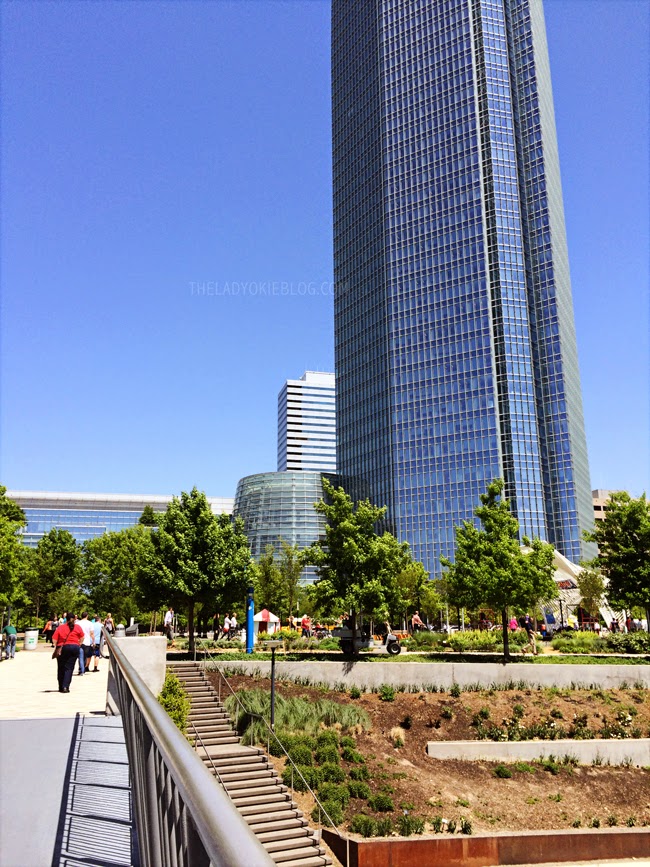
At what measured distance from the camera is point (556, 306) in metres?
108

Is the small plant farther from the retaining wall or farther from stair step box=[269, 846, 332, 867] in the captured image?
stair step box=[269, 846, 332, 867]

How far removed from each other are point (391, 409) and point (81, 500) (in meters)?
99.0

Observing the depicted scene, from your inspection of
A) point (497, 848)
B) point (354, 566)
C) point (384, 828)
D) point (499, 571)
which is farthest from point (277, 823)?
point (499, 571)

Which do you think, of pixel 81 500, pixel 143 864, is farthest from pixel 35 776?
pixel 81 500

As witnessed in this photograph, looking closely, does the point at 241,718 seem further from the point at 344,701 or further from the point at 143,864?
the point at 143,864

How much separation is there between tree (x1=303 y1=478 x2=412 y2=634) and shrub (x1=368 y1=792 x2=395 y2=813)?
12.7 meters

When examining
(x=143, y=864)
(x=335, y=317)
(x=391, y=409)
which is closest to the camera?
(x=143, y=864)

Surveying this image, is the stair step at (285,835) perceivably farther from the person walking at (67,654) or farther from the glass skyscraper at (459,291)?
the glass skyscraper at (459,291)

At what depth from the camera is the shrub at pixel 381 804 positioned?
65.9 feet

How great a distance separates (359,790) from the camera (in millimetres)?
20766

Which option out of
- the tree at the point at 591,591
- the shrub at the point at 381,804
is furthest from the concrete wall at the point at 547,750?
the tree at the point at 591,591

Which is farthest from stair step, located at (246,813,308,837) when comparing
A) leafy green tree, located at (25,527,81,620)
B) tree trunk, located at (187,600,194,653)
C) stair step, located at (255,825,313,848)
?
leafy green tree, located at (25,527,81,620)

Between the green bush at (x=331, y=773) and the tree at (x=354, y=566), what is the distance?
37.5ft

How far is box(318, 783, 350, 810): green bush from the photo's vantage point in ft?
65.7
